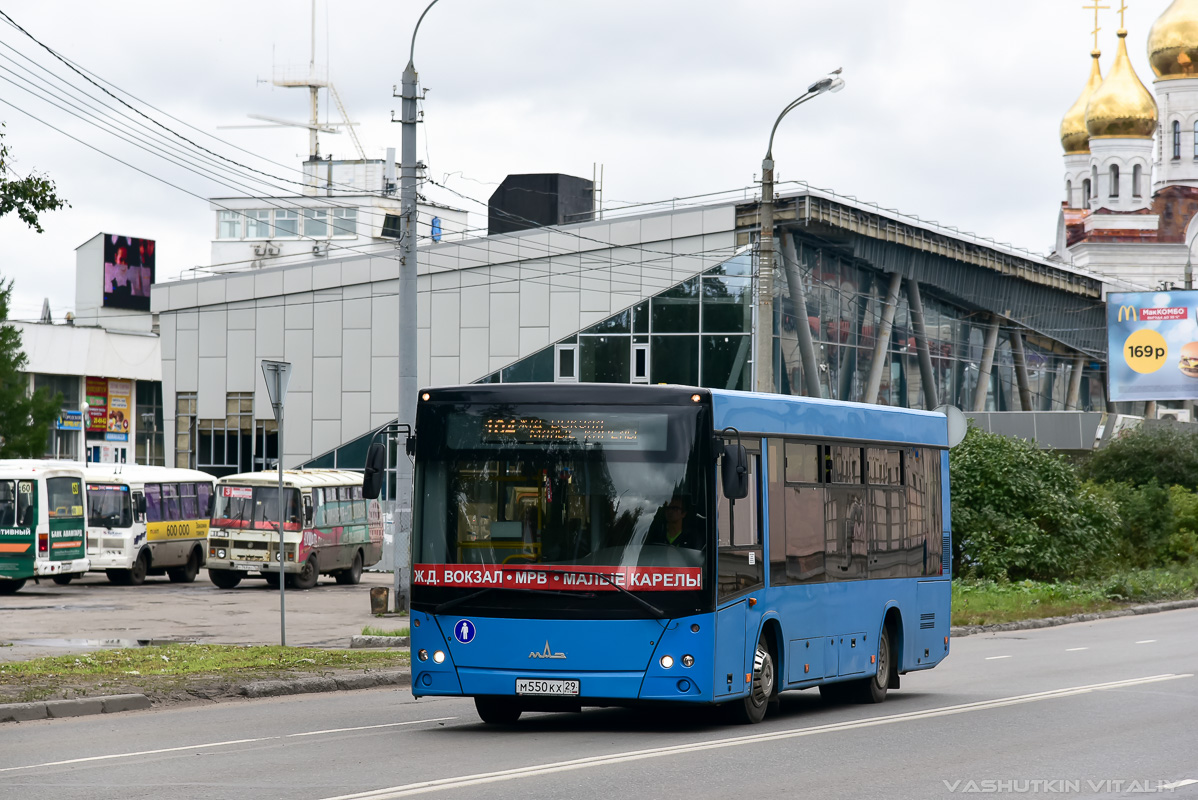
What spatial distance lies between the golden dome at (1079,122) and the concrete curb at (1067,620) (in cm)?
6868

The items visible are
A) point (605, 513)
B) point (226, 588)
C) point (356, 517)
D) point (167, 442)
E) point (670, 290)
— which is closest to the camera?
point (605, 513)

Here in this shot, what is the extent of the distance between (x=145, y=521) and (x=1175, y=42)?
71900 mm

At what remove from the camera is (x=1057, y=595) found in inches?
1288

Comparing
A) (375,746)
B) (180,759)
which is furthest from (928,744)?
(180,759)

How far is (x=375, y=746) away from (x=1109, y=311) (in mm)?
57515

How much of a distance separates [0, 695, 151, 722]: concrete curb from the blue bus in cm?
343

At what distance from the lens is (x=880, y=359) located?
2210 inches

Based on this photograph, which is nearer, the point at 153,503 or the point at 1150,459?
the point at 153,503

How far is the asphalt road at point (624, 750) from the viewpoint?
9.34 metres

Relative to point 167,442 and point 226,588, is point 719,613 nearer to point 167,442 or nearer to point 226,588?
point 226,588

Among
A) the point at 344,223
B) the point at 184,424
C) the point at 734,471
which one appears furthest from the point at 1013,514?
the point at 344,223

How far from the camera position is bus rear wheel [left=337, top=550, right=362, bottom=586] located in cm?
4072

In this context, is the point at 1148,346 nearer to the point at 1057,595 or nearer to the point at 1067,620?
the point at 1057,595

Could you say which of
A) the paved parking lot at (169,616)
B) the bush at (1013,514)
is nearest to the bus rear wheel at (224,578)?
the paved parking lot at (169,616)
